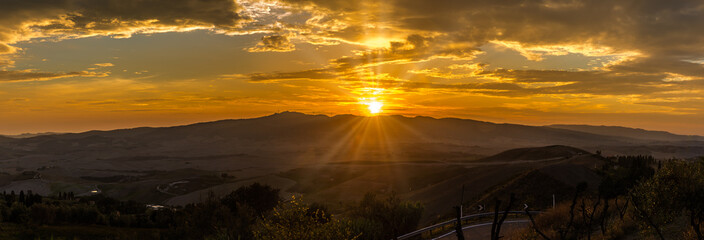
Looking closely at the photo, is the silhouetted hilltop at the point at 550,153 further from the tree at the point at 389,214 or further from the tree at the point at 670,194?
the tree at the point at 670,194

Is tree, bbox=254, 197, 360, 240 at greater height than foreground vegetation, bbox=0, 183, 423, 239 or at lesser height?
greater

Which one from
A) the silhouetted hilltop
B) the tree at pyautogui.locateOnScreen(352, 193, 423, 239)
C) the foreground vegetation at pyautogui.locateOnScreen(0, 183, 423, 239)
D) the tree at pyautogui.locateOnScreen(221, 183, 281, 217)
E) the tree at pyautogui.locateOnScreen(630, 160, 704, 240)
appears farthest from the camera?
the silhouetted hilltop

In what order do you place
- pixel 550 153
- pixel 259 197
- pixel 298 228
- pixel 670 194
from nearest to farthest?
pixel 298 228 → pixel 670 194 → pixel 259 197 → pixel 550 153

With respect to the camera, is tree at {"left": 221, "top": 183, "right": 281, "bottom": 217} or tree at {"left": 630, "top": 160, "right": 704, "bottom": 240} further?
tree at {"left": 221, "top": 183, "right": 281, "bottom": 217}

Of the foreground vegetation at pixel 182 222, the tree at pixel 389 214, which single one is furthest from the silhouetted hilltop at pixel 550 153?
the foreground vegetation at pixel 182 222

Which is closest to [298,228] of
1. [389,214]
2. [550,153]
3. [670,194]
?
[670,194]

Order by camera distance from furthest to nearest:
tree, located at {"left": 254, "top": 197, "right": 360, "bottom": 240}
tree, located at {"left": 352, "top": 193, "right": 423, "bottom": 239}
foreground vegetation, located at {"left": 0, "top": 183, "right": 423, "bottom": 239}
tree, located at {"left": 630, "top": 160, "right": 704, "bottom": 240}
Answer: tree, located at {"left": 352, "top": 193, "right": 423, "bottom": 239} → foreground vegetation, located at {"left": 0, "top": 183, "right": 423, "bottom": 239} → tree, located at {"left": 630, "top": 160, "right": 704, "bottom": 240} → tree, located at {"left": 254, "top": 197, "right": 360, "bottom": 240}

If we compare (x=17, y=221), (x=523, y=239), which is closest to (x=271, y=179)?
(x=17, y=221)

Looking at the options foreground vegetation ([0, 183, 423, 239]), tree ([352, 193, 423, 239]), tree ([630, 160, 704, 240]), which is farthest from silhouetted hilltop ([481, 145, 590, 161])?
tree ([630, 160, 704, 240])

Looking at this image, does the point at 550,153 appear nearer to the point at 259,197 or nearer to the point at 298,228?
the point at 259,197

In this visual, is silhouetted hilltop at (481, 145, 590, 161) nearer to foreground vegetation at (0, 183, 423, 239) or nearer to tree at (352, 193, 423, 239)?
tree at (352, 193, 423, 239)

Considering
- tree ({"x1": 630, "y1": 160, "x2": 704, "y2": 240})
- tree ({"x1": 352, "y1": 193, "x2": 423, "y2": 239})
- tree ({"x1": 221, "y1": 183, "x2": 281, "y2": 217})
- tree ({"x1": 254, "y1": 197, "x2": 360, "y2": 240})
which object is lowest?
tree ({"x1": 221, "y1": 183, "x2": 281, "y2": 217})

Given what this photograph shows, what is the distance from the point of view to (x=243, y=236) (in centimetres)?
3091

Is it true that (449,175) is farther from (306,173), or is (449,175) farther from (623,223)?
(623,223)
